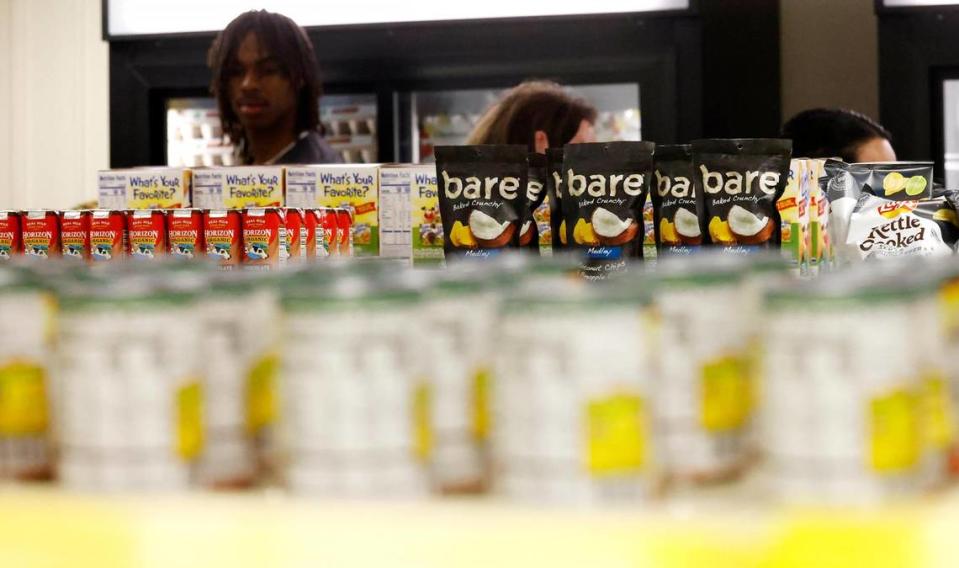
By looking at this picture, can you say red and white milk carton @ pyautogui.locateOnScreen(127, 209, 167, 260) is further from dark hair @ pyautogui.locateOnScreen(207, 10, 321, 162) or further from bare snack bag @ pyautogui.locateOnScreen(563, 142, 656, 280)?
dark hair @ pyautogui.locateOnScreen(207, 10, 321, 162)

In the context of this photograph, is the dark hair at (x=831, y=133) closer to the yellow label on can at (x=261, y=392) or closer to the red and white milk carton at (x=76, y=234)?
the red and white milk carton at (x=76, y=234)

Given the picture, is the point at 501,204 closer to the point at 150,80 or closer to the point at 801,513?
the point at 801,513

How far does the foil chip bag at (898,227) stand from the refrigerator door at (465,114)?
2.20 meters

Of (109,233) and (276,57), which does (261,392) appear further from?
(276,57)

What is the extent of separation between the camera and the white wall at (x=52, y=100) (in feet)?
20.2

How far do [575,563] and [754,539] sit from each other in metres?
0.12

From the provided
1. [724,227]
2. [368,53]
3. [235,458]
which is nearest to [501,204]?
[724,227]

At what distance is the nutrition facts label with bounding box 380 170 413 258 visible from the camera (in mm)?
2361

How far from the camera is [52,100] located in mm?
6227

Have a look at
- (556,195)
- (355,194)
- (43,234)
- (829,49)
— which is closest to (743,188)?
(556,195)

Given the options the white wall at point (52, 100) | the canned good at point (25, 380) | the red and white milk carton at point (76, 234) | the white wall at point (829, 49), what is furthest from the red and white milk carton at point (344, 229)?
the white wall at point (52, 100)

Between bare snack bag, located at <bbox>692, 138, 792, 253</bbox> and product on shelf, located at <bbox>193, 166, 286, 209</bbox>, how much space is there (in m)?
1.00

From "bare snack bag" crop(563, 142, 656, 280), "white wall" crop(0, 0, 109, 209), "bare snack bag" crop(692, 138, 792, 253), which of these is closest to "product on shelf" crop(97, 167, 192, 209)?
"bare snack bag" crop(563, 142, 656, 280)

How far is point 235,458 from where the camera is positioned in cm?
99
